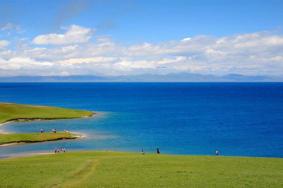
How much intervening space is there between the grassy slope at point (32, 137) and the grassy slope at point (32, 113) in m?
40.0

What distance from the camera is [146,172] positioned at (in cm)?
5106

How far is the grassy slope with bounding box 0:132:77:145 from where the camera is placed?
319ft

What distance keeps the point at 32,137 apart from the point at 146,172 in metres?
56.4

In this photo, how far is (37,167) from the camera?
5503 cm

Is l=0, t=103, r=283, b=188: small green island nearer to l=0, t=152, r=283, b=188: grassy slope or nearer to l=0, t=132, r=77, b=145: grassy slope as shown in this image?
l=0, t=152, r=283, b=188: grassy slope

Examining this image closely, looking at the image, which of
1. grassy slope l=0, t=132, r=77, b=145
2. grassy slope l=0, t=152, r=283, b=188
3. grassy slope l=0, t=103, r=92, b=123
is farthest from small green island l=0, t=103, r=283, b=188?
grassy slope l=0, t=103, r=92, b=123

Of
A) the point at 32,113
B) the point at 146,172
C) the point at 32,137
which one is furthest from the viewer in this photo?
the point at 32,113

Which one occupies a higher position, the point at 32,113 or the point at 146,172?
the point at 32,113

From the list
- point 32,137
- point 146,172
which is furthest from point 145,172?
point 32,137

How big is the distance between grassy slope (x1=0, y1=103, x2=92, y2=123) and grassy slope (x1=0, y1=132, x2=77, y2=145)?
40032mm

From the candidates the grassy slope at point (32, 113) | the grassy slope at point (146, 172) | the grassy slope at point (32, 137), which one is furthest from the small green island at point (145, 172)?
the grassy slope at point (32, 113)

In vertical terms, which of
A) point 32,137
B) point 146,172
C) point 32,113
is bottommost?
point 146,172

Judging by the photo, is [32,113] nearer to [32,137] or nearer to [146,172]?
[32,137]

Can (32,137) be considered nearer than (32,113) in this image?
Yes
